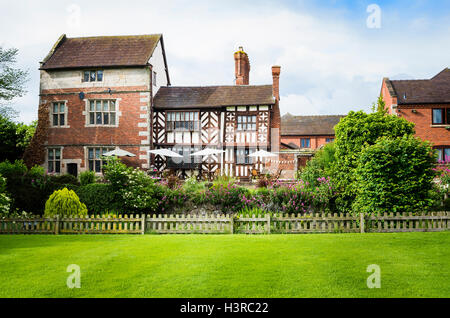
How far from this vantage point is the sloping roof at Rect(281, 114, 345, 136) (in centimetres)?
4344

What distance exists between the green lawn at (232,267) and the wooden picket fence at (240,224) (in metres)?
1.92

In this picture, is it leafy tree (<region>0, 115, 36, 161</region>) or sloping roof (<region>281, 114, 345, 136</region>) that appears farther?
sloping roof (<region>281, 114, 345, 136</region>)

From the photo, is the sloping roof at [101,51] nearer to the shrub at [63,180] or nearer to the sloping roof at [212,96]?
the sloping roof at [212,96]

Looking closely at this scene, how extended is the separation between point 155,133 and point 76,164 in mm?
5538

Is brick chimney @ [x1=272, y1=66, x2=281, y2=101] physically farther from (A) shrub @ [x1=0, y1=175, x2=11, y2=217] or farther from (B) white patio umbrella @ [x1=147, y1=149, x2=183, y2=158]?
(A) shrub @ [x1=0, y1=175, x2=11, y2=217]

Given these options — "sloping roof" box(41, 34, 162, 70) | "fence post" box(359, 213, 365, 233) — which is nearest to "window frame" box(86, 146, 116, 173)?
"sloping roof" box(41, 34, 162, 70)

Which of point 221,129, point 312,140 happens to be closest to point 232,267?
point 221,129

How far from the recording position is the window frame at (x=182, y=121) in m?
26.2

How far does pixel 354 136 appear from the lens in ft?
44.8

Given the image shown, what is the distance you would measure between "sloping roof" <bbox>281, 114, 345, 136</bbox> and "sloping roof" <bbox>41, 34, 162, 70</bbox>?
21.7 m

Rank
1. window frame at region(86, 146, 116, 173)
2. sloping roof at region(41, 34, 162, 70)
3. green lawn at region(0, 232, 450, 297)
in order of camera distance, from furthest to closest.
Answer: sloping roof at region(41, 34, 162, 70) < window frame at region(86, 146, 116, 173) < green lawn at region(0, 232, 450, 297)

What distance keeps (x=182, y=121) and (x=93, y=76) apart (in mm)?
6559
